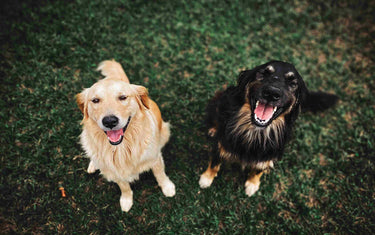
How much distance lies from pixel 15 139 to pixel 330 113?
214 inches

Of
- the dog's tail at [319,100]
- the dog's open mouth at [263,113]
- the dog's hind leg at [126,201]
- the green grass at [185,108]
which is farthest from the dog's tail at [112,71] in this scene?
the dog's tail at [319,100]

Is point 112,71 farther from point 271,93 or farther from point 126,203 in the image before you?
point 271,93

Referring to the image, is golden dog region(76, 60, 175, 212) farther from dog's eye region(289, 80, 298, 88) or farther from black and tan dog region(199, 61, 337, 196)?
dog's eye region(289, 80, 298, 88)

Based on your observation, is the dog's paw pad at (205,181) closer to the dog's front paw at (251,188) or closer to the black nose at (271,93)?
the dog's front paw at (251,188)

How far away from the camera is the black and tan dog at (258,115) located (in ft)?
7.47

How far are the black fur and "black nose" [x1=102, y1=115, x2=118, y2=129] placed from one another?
53.6 inches

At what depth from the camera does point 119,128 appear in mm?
2039

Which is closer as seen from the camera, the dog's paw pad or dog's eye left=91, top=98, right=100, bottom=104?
dog's eye left=91, top=98, right=100, bottom=104

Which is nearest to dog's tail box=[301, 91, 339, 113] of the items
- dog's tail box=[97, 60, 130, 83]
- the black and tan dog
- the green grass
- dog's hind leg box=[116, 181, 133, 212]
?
the green grass

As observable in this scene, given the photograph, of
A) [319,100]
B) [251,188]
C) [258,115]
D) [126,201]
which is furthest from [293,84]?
[126,201]

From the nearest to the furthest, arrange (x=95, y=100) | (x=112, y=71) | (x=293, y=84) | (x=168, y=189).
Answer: (x=95, y=100), (x=293, y=84), (x=112, y=71), (x=168, y=189)

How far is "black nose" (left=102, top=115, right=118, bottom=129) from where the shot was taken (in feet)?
6.45

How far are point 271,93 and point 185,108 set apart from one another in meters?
1.93

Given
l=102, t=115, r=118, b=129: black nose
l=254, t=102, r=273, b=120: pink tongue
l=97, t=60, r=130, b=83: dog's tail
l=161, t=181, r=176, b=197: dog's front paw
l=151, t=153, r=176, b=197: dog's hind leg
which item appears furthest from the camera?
l=161, t=181, r=176, b=197: dog's front paw
